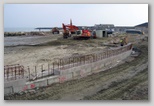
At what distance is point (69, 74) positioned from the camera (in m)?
5.37

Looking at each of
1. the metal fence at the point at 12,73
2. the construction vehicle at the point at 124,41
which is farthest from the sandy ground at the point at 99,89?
the construction vehicle at the point at 124,41

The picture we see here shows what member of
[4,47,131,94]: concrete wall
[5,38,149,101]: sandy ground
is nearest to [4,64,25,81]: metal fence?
[4,47,131,94]: concrete wall

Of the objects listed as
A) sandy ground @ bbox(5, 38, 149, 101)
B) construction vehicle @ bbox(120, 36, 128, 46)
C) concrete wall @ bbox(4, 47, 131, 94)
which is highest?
construction vehicle @ bbox(120, 36, 128, 46)

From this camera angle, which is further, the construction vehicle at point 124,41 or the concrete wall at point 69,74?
the construction vehicle at point 124,41

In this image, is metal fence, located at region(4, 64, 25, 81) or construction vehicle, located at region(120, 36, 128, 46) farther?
construction vehicle, located at region(120, 36, 128, 46)

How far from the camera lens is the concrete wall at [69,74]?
179 inches

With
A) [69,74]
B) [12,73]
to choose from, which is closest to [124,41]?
[69,74]

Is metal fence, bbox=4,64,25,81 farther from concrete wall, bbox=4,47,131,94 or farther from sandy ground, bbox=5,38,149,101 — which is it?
sandy ground, bbox=5,38,149,101

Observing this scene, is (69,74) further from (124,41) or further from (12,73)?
(124,41)

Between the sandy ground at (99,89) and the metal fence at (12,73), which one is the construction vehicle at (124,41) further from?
the metal fence at (12,73)

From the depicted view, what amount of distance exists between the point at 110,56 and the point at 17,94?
10.0 feet

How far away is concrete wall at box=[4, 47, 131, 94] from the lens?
455 cm

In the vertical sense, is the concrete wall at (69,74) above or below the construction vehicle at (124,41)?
below

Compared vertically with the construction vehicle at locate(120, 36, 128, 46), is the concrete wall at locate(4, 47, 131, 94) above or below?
below
